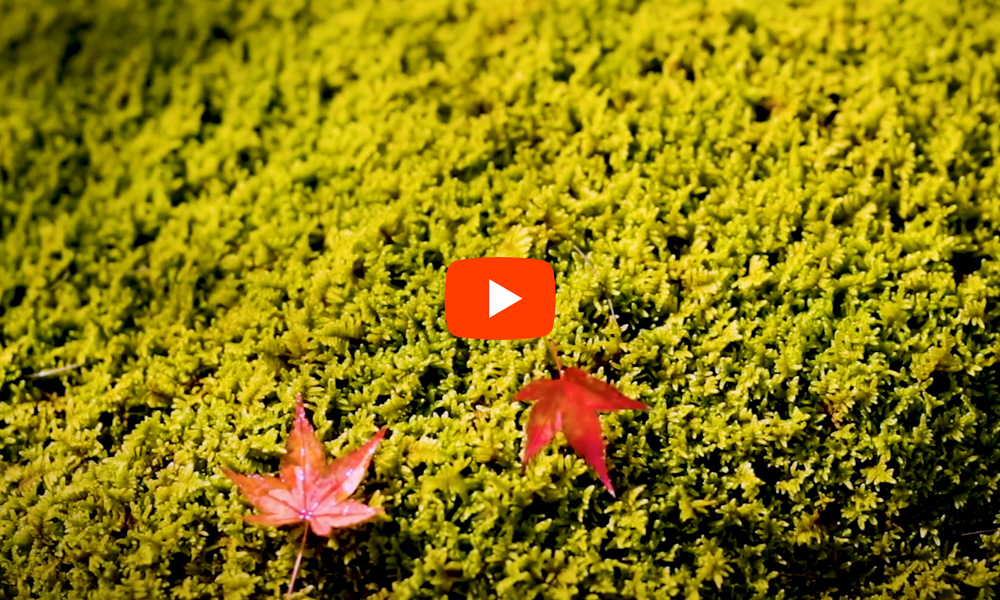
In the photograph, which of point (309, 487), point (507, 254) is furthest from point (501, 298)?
point (309, 487)

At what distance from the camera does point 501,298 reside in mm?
2090

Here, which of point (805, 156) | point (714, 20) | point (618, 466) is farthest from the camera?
point (714, 20)

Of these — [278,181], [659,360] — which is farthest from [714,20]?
[278,181]

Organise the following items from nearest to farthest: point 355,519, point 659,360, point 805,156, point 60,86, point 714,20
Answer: point 355,519 → point 659,360 → point 805,156 → point 714,20 → point 60,86

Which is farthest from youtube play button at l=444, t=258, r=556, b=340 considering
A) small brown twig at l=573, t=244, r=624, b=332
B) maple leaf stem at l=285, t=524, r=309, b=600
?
maple leaf stem at l=285, t=524, r=309, b=600

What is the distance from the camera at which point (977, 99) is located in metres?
2.51

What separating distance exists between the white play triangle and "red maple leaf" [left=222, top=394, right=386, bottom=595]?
51 cm

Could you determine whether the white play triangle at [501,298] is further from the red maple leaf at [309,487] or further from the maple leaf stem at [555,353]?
the red maple leaf at [309,487]

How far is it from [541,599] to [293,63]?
7.28ft

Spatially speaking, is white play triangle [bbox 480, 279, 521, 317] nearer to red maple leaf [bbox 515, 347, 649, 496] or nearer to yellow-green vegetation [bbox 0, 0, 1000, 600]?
yellow-green vegetation [bbox 0, 0, 1000, 600]

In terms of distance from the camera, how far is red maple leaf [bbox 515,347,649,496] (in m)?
1.74

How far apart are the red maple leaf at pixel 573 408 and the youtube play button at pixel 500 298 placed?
0.26 metres

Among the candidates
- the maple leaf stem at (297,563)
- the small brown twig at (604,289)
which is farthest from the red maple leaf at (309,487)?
the small brown twig at (604,289)

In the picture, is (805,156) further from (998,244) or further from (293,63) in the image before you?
(293,63)
